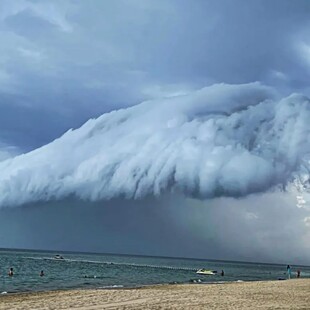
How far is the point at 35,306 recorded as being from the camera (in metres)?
25.2

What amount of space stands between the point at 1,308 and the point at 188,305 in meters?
9.99

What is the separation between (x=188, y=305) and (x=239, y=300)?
4724 mm

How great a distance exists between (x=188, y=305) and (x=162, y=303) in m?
1.66

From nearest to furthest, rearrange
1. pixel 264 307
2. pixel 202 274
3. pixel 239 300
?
pixel 264 307 → pixel 239 300 → pixel 202 274

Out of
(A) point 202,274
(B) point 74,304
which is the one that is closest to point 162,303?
(B) point 74,304

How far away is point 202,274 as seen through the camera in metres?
90.1

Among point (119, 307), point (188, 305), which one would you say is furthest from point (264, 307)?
point (119, 307)

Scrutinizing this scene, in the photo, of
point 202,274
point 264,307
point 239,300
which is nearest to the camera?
point 264,307

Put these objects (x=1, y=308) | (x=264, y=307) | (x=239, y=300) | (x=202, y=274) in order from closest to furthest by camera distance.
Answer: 1. (x=1, y=308)
2. (x=264, y=307)
3. (x=239, y=300)
4. (x=202, y=274)

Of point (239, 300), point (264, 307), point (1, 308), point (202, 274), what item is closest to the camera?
point (1, 308)

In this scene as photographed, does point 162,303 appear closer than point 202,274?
Yes

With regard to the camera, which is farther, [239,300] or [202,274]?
[202,274]

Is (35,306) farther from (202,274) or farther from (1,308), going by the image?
(202,274)

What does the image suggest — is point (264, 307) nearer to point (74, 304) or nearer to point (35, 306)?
point (74, 304)
